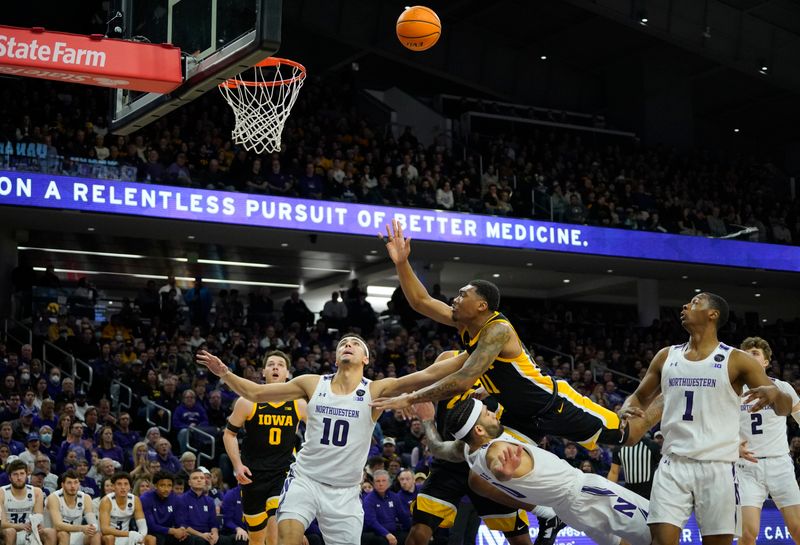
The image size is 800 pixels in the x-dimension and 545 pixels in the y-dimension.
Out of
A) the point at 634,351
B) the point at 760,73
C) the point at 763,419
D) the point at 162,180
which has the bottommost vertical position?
the point at 763,419

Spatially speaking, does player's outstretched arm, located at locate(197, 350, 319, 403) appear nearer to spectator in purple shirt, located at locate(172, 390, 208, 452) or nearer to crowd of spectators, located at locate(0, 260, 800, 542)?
crowd of spectators, located at locate(0, 260, 800, 542)

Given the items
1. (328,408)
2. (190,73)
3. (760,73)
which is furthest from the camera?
(760,73)

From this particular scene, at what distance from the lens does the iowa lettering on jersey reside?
10.1m

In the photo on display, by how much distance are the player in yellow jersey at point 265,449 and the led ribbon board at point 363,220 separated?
11.1 m

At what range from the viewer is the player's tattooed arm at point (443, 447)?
801cm

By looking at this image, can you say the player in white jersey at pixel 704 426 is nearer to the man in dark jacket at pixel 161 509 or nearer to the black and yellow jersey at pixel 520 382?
the black and yellow jersey at pixel 520 382

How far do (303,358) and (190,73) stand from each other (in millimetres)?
10892

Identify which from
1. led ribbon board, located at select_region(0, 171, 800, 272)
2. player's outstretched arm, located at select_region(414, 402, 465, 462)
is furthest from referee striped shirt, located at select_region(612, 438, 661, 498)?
led ribbon board, located at select_region(0, 171, 800, 272)

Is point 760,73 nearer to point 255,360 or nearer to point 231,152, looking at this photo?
point 231,152

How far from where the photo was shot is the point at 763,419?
945 cm

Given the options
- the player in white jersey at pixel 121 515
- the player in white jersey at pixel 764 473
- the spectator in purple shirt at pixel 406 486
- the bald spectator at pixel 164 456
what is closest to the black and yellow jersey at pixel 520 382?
the player in white jersey at pixel 764 473

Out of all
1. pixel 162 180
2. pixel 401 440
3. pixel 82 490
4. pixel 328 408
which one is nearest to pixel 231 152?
pixel 162 180

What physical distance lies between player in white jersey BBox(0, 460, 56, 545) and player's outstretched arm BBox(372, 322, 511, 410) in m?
6.82

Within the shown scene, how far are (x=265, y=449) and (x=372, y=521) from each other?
336cm
